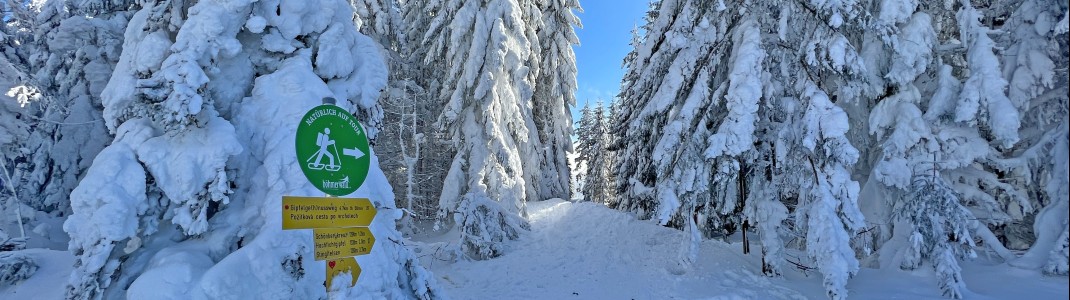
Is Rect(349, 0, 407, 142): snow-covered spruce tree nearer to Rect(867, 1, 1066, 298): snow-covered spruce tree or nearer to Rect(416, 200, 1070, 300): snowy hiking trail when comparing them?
Rect(416, 200, 1070, 300): snowy hiking trail

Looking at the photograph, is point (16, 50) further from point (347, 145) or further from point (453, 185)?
point (347, 145)

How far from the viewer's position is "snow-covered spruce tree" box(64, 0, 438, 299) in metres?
3.74

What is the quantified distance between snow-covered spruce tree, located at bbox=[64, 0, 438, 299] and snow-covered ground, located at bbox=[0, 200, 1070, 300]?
5.08m

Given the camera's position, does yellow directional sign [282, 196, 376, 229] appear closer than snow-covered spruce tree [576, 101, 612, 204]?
Yes

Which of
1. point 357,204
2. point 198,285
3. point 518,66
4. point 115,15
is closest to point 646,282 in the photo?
point 357,204

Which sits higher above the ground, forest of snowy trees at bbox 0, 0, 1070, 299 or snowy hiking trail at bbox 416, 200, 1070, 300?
forest of snowy trees at bbox 0, 0, 1070, 299

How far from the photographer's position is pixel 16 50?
18.5 m

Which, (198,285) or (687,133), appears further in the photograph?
(687,133)

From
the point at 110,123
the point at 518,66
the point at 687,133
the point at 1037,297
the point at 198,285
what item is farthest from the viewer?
the point at 518,66

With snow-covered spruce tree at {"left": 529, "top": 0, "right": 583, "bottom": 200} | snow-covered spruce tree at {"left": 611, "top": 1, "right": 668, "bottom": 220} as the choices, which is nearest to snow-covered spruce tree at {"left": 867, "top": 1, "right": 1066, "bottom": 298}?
snow-covered spruce tree at {"left": 611, "top": 1, "right": 668, "bottom": 220}

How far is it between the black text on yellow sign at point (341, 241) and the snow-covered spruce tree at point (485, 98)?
363 inches

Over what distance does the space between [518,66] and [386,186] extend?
39.4 feet

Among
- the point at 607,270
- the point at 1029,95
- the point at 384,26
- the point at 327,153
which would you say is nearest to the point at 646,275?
the point at 607,270

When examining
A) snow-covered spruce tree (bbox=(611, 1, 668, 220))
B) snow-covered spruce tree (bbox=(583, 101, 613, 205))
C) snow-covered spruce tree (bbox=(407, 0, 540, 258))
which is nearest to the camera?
snow-covered spruce tree (bbox=(611, 1, 668, 220))
